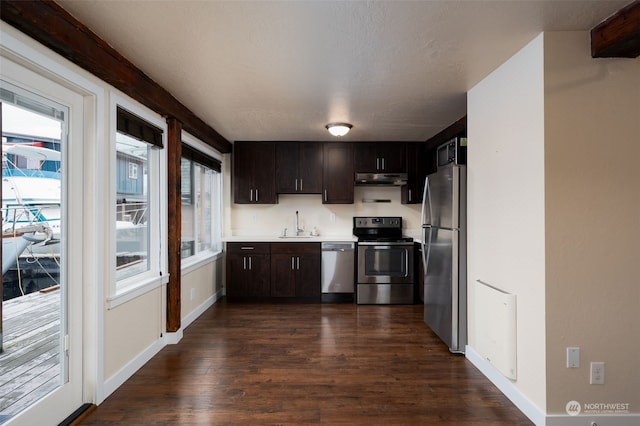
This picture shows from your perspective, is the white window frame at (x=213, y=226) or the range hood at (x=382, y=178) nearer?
the white window frame at (x=213, y=226)

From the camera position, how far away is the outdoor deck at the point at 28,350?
1655 mm

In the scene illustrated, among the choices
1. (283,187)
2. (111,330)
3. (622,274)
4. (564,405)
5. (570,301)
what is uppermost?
(283,187)

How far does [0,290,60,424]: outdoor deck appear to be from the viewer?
1655mm

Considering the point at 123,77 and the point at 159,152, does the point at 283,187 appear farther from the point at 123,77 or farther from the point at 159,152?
the point at 123,77

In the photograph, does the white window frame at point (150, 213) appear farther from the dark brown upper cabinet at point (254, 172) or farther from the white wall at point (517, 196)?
the white wall at point (517, 196)

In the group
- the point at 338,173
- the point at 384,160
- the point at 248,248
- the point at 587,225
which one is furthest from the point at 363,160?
the point at 587,225

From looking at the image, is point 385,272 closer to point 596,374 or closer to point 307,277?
point 307,277

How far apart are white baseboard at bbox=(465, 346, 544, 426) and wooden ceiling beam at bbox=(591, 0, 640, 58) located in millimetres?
2063

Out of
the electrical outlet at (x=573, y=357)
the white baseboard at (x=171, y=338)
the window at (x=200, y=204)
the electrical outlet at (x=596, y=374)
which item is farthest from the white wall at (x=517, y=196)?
the window at (x=200, y=204)

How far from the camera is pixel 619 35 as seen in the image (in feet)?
5.75

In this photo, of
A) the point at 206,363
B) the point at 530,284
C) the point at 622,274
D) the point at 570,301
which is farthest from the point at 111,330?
the point at 622,274

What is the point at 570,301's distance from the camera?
6.39ft

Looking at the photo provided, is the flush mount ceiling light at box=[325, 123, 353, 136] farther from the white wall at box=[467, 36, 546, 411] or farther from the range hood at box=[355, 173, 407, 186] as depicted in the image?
the white wall at box=[467, 36, 546, 411]

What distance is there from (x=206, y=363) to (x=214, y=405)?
65cm
